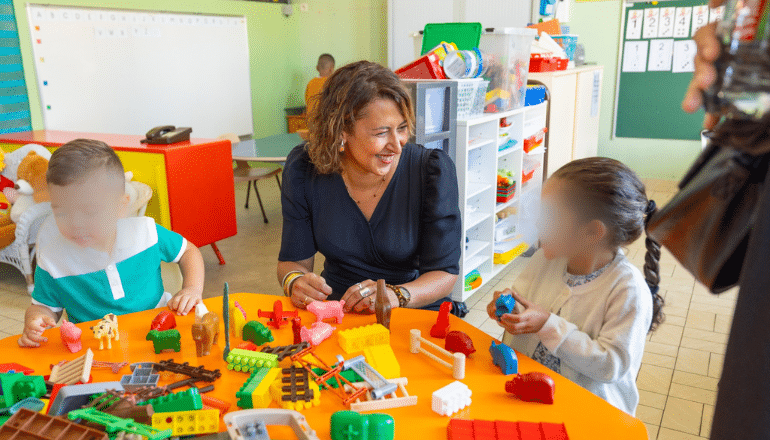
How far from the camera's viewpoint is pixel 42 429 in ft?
2.64

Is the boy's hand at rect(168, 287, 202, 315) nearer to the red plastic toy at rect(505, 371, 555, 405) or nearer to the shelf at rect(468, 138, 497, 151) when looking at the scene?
the red plastic toy at rect(505, 371, 555, 405)

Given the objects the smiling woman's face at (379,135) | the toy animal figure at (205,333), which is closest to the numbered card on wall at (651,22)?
the smiling woman's face at (379,135)

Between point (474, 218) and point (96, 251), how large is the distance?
2.15 metres

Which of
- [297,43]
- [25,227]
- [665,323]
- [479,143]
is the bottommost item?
[665,323]

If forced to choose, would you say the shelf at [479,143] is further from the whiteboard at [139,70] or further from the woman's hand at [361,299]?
the whiteboard at [139,70]

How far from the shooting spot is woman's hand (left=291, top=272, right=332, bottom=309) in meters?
1.47

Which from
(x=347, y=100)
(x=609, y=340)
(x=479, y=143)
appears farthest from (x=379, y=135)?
(x=479, y=143)

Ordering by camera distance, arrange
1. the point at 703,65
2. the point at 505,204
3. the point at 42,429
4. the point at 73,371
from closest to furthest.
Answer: the point at 703,65 → the point at 42,429 → the point at 73,371 → the point at 505,204

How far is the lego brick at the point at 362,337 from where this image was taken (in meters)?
1.19

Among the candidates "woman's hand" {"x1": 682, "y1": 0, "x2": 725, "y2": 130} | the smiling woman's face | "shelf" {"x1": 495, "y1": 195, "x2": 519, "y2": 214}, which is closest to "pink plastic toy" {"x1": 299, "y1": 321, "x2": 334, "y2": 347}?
the smiling woman's face

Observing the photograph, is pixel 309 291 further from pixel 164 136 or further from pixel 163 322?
pixel 164 136

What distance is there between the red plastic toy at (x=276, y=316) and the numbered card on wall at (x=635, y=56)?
6.14m

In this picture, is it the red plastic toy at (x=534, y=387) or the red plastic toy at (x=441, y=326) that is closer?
the red plastic toy at (x=534, y=387)

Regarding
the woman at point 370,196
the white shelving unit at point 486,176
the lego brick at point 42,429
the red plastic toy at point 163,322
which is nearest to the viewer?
the lego brick at point 42,429
